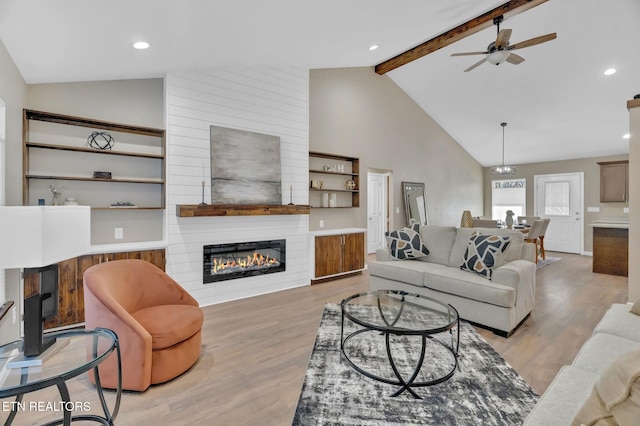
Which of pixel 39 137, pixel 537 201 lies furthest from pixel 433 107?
A: pixel 39 137

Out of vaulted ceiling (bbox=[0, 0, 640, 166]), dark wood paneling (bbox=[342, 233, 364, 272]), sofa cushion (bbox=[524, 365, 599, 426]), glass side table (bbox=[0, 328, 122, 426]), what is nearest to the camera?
sofa cushion (bbox=[524, 365, 599, 426])

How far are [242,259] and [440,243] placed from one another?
2678 mm

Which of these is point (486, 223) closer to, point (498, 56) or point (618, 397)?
point (498, 56)

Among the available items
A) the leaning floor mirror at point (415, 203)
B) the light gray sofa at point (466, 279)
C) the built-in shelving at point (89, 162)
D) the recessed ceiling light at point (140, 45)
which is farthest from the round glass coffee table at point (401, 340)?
the leaning floor mirror at point (415, 203)

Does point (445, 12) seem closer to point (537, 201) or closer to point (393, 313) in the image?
point (393, 313)

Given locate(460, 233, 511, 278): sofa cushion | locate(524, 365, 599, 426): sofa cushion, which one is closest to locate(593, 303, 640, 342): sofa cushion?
locate(524, 365, 599, 426): sofa cushion

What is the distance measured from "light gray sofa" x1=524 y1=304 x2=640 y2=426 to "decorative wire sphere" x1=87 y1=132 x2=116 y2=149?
166 inches

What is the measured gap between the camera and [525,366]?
7.98 ft

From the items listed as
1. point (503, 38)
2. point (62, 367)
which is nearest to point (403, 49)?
point (503, 38)

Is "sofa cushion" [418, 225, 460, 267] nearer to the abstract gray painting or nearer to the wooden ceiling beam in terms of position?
the abstract gray painting

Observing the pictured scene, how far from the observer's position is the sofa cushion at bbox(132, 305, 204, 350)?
7.05 feet

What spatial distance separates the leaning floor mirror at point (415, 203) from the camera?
6.97m

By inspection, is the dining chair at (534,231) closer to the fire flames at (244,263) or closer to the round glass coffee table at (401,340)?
the round glass coffee table at (401,340)

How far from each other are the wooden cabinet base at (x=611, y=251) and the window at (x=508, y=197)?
3150 millimetres
